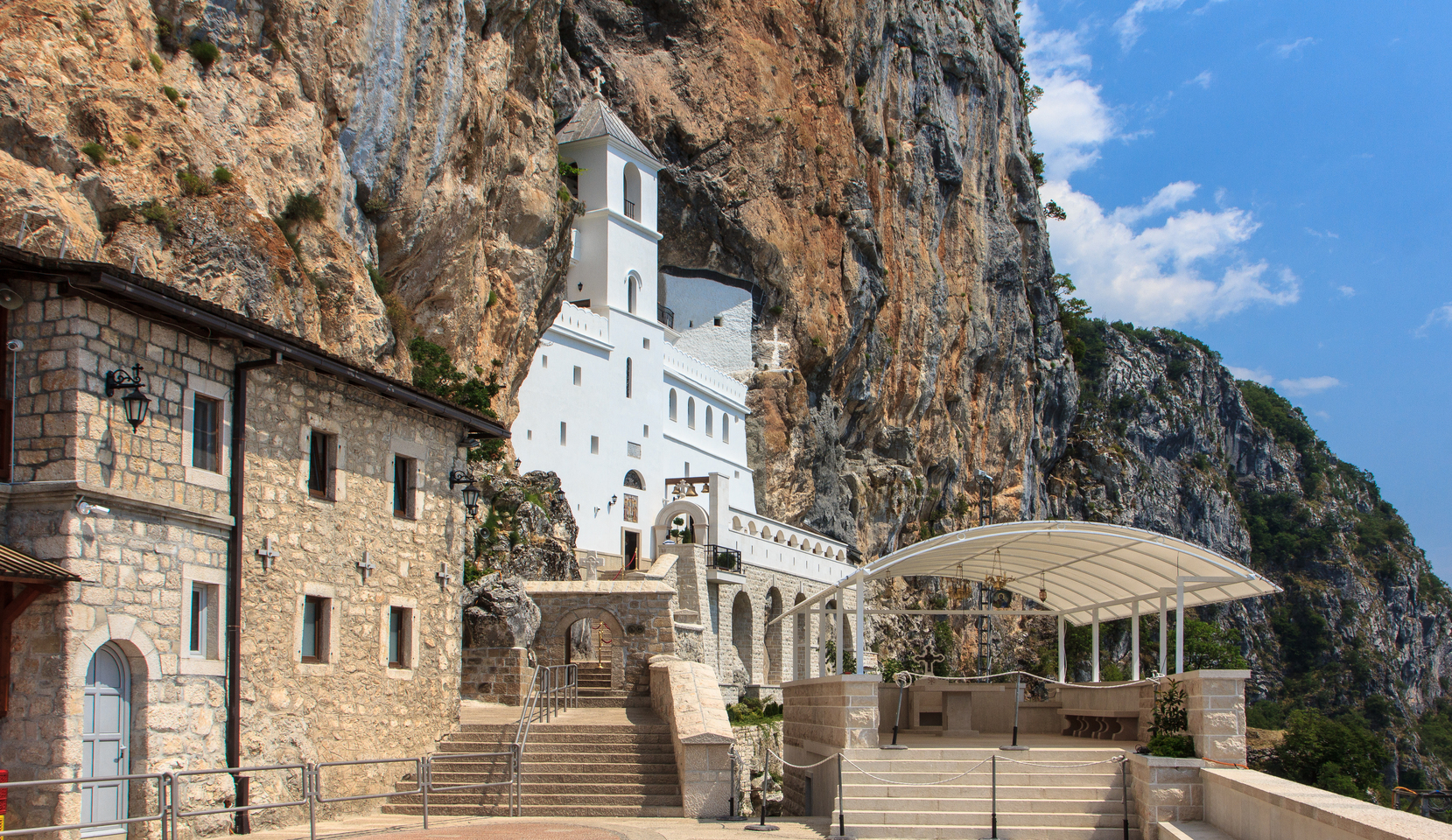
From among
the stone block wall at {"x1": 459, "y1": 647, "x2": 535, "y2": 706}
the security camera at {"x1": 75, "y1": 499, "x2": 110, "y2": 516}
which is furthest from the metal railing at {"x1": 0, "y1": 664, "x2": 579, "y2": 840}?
the security camera at {"x1": 75, "y1": 499, "x2": 110, "y2": 516}

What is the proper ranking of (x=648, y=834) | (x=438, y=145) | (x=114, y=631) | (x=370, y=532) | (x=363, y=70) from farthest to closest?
(x=438, y=145) → (x=363, y=70) → (x=370, y=532) → (x=648, y=834) → (x=114, y=631)

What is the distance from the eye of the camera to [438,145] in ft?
83.7

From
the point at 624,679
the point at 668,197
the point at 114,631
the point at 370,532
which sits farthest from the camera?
the point at 668,197

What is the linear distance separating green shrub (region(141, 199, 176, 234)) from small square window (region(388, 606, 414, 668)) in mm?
6092

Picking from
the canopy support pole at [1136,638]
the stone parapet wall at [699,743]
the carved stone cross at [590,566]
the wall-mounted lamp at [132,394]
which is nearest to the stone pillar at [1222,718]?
the canopy support pole at [1136,638]

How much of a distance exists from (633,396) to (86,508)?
31.1 metres

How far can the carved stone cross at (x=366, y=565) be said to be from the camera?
15211mm

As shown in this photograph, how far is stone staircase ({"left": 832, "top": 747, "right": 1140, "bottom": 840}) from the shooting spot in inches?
550

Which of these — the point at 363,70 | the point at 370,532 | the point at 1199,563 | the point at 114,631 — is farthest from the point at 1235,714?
the point at 363,70

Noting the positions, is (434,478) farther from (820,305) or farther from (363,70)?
(820,305)

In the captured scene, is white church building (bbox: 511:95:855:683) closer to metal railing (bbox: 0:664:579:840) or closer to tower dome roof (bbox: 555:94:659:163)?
tower dome roof (bbox: 555:94:659:163)

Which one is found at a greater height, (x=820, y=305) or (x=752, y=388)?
(x=820, y=305)

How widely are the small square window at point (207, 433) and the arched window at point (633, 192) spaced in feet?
108

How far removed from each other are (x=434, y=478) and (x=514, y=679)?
14.7 ft
